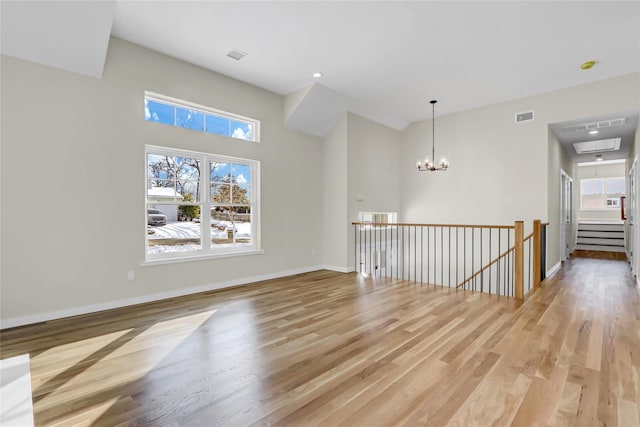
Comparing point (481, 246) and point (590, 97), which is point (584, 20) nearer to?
point (590, 97)

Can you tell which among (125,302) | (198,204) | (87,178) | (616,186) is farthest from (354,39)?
(616,186)

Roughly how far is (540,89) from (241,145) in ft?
17.7

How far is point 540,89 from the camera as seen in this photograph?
5.53m

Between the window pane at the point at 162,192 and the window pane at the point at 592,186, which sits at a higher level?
the window pane at the point at 592,186

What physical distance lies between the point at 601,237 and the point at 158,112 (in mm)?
11888

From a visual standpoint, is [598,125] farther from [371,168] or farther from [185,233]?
[185,233]

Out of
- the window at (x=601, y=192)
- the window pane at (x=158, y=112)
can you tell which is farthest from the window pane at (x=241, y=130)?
the window at (x=601, y=192)

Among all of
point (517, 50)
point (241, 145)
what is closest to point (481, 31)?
point (517, 50)

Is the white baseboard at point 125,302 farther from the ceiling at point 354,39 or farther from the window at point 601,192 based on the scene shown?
the window at point 601,192

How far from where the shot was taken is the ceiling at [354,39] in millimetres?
3236

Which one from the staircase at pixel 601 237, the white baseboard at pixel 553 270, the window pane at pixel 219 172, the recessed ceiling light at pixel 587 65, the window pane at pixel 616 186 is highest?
the recessed ceiling light at pixel 587 65

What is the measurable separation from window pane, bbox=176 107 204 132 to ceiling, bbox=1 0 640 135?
719mm

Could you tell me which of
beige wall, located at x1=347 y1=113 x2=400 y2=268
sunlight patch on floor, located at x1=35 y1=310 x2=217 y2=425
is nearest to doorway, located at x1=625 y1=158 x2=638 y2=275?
beige wall, located at x1=347 y1=113 x2=400 y2=268

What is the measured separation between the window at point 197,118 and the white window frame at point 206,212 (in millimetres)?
395
